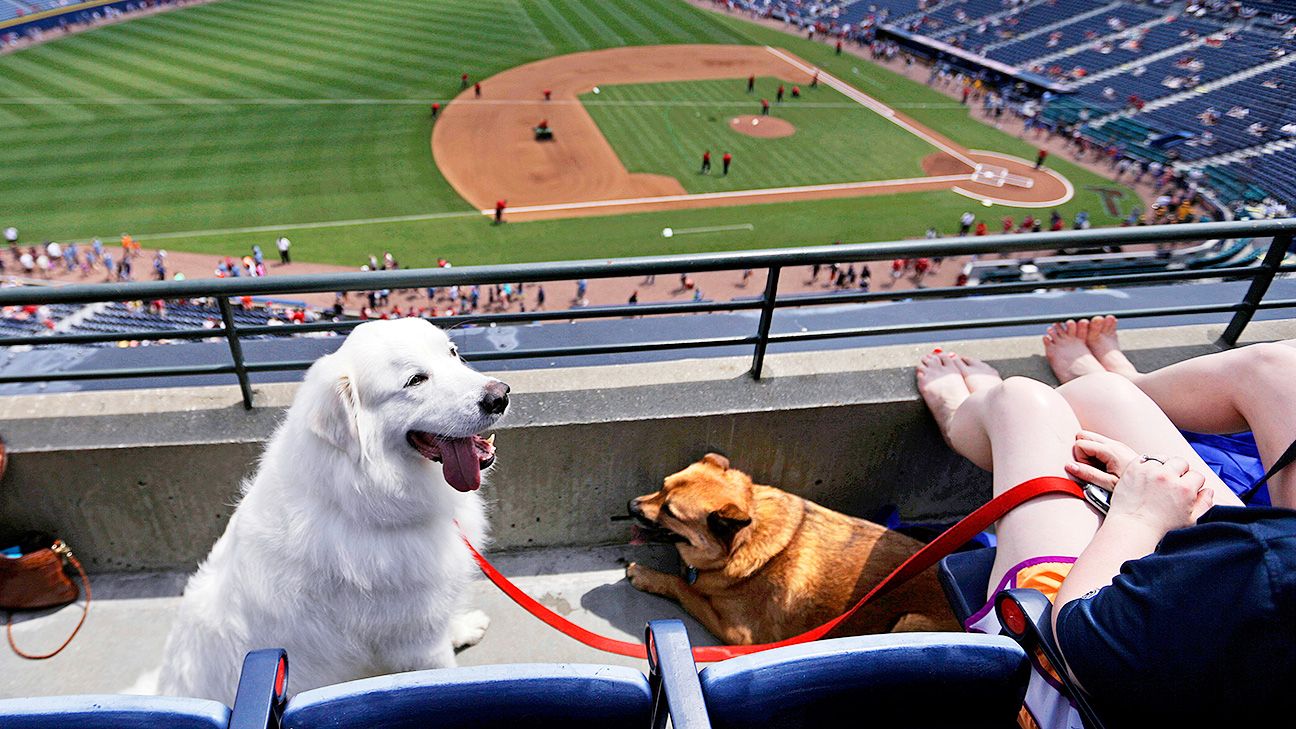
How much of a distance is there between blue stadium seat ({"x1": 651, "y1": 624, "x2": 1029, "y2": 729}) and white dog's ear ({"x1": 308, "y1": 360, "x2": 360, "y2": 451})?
132 cm

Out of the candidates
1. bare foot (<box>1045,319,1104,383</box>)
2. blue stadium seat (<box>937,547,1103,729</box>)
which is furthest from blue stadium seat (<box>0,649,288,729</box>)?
bare foot (<box>1045,319,1104,383</box>)

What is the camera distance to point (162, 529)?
361cm

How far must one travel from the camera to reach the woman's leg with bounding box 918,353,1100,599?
255 cm

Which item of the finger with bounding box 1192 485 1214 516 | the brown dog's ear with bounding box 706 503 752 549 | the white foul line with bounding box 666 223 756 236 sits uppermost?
the finger with bounding box 1192 485 1214 516

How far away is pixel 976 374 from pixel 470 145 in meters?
33.7

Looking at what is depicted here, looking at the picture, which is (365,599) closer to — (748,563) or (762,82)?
(748,563)

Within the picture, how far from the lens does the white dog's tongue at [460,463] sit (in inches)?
104

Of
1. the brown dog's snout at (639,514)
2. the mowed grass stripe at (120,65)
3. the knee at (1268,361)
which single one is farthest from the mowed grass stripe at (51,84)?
the knee at (1268,361)

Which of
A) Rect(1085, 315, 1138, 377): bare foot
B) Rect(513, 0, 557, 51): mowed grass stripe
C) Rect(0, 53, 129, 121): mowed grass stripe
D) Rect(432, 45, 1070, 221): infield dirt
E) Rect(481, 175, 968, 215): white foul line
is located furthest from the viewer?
Rect(513, 0, 557, 51): mowed grass stripe

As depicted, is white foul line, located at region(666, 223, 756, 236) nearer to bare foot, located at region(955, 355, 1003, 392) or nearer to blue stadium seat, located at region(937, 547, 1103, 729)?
bare foot, located at region(955, 355, 1003, 392)

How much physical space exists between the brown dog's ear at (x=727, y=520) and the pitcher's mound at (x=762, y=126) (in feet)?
119

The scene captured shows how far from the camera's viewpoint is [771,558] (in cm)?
330

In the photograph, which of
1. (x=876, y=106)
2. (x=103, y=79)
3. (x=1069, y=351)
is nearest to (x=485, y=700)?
(x=1069, y=351)

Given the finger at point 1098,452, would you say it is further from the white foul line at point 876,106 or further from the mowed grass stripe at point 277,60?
the mowed grass stripe at point 277,60
